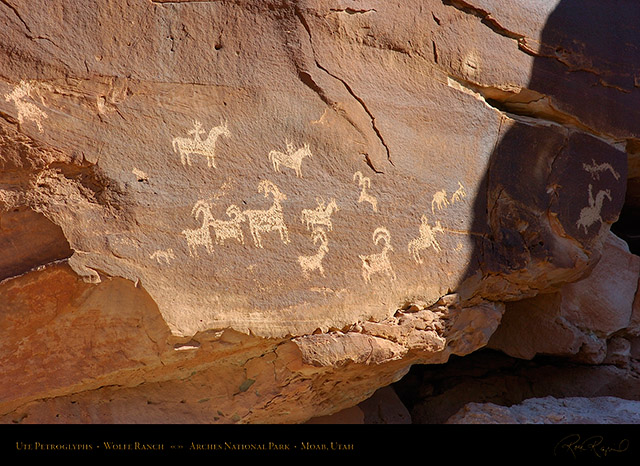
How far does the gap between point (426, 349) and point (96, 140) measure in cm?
132

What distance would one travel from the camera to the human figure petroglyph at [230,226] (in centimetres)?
189

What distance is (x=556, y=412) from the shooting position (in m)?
2.58

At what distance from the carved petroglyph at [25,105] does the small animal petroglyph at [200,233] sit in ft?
1.64

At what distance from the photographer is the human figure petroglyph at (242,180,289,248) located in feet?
6.36

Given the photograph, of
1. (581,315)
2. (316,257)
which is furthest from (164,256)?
(581,315)

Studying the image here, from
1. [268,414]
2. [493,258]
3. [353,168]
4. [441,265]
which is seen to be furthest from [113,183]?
[493,258]

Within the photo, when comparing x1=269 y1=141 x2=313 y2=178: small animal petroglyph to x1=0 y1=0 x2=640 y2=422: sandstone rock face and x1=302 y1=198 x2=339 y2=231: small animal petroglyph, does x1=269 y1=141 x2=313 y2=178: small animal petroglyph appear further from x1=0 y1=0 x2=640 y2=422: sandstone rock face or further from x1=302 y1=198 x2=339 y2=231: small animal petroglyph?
x1=302 y1=198 x2=339 y2=231: small animal petroglyph

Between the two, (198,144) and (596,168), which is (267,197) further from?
(596,168)

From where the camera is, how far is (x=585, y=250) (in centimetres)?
255

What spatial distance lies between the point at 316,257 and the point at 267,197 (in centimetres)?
25

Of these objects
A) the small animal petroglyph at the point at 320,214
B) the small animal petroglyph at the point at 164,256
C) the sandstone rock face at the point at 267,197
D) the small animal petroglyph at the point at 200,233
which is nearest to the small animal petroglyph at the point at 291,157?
the sandstone rock face at the point at 267,197

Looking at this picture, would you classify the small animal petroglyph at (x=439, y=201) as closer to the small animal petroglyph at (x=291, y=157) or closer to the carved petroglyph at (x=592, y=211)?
the small animal petroglyph at (x=291, y=157)

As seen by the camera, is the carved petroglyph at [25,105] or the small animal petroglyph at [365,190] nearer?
the carved petroglyph at [25,105]

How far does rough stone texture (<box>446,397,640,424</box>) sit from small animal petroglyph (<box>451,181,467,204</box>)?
0.90 meters
